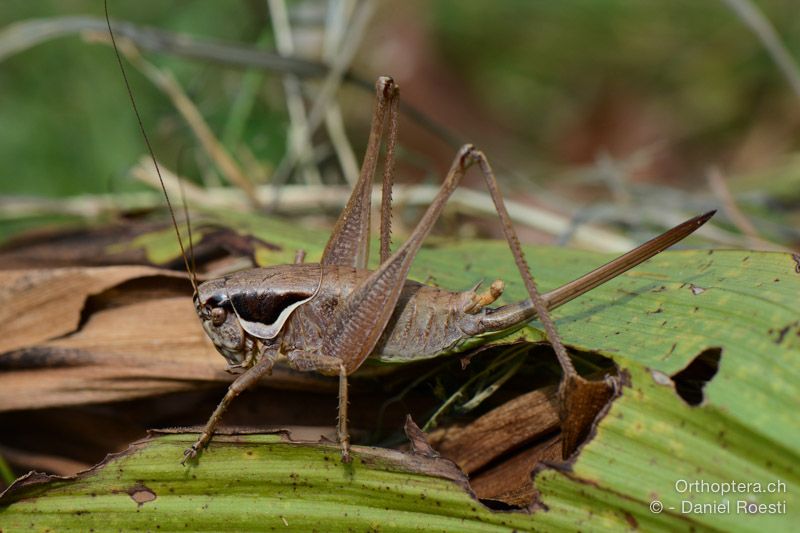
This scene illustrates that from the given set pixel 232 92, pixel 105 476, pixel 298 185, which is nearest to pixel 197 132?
pixel 298 185

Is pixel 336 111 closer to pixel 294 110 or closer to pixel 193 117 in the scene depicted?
pixel 294 110

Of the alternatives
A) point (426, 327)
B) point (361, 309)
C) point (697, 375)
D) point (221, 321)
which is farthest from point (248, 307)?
point (697, 375)

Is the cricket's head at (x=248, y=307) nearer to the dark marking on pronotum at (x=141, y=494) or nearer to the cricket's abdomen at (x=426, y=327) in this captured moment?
the cricket's abdomen at (x=426, y=327)

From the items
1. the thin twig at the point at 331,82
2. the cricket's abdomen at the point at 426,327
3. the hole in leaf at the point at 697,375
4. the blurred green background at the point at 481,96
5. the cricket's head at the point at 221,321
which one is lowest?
the hole in leaf at the point at 697,375

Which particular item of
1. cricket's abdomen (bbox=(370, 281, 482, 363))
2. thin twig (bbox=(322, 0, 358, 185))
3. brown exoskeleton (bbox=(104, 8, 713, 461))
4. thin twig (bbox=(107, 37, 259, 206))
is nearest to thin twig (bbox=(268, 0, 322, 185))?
thin twig (bbox=(322, 0, 358, 185))

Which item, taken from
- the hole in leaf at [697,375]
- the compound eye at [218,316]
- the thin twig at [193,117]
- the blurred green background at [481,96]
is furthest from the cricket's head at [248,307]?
the blurred green background at [481,96]

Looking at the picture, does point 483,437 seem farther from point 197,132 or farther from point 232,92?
point 232,92
